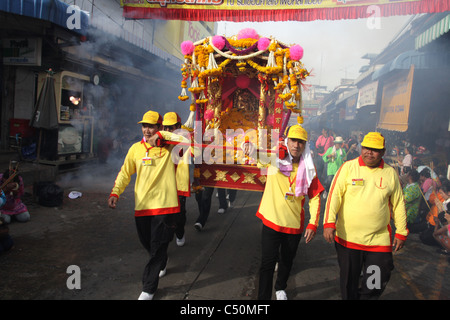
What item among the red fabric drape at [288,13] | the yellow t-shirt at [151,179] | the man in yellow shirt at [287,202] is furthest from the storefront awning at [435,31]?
the yellow t-shirt at [151,179]

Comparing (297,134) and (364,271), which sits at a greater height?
(297,134)

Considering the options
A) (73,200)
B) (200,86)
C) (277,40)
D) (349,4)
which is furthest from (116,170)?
(349,4)

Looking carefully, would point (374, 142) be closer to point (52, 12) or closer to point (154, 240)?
point (154, 240)

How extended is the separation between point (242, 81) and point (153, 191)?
3472 mm

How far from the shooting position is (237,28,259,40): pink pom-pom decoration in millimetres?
5395

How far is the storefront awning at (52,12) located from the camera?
21.3 ft

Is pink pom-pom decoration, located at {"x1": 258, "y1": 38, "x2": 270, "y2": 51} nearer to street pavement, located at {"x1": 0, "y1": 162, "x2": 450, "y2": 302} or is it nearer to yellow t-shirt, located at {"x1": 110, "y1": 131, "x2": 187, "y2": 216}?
yellow t-shirt, located at {"x1": 110, "y1": 131, "x2": 187, "y2": 216}

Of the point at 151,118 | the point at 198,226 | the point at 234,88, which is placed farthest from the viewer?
the point at 234,88

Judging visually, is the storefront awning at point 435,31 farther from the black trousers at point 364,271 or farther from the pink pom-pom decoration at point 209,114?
the black trousers at point 364,271

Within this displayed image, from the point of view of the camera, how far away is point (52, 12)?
7281mm

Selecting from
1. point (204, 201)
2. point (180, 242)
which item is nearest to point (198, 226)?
point (204, 201)

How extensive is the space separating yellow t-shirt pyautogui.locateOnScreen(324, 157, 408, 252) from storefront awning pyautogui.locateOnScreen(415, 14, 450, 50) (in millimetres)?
4959

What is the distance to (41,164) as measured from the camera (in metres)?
8.75

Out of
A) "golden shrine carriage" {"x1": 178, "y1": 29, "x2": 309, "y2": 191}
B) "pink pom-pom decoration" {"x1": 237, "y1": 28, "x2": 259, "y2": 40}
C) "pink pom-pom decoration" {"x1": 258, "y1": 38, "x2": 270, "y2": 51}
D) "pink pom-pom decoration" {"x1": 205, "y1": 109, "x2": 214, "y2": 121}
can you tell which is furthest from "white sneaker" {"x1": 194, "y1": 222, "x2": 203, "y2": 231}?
"pink pom-pom decoration" {"x1": 237, "y1": 28, "x2": 259, "y2": 40}
